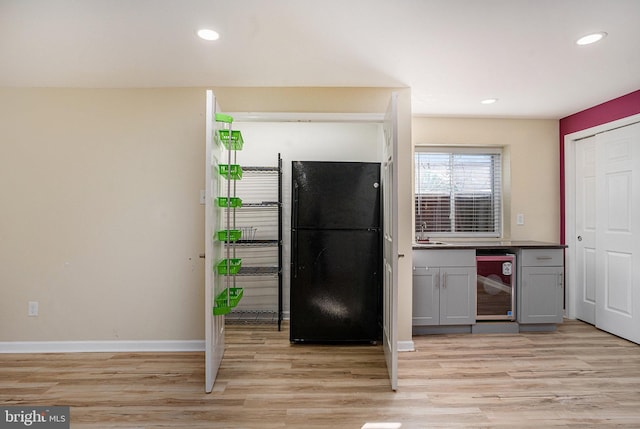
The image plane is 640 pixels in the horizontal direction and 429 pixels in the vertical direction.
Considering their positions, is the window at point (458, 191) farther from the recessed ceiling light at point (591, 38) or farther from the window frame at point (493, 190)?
the recessed ceiling light at point (591, 38)

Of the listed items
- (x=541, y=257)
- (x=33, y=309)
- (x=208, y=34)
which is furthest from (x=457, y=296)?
(x=33, y=309)

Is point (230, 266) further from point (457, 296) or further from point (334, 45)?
point (457, 296)

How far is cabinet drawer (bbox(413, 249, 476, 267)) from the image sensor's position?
3.33 metres

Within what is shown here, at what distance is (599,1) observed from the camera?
1.78 m

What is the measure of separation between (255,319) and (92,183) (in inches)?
79.0

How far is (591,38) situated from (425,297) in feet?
7.62

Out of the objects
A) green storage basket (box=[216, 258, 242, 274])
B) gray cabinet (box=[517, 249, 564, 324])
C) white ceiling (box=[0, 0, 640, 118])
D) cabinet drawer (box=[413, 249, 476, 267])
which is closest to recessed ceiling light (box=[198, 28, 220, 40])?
white ceiling (box=[0, 0, 640, 118])

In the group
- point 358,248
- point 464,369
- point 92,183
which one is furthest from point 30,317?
point 464,369

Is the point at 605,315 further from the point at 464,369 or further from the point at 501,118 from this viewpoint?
the point at 501,118

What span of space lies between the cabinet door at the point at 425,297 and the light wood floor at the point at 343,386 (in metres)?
0.24

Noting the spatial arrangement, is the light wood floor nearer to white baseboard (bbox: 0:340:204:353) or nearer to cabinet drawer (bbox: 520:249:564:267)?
white baseboard (bbox: 0:340:204:353)

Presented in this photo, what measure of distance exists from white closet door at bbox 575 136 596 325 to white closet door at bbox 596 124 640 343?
0.07 meters

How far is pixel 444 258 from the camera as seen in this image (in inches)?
132

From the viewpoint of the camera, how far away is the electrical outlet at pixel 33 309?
9.61ft
